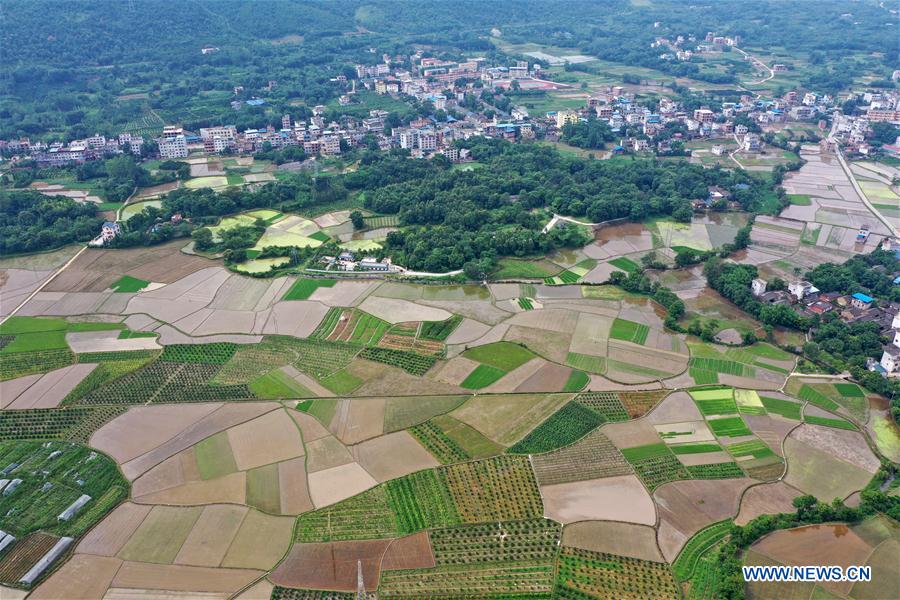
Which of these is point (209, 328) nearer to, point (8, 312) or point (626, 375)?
point (8, 312)

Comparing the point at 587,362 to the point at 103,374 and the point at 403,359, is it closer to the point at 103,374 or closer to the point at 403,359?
the point at 403,359

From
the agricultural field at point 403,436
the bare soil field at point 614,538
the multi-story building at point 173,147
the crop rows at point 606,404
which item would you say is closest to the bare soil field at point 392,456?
the agricultural field at point 403,436

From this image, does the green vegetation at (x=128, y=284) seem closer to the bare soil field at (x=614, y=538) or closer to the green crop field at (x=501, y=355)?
the green crop field at (x=501, y=355)

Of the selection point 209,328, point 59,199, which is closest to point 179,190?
point 59,199

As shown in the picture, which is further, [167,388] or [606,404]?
[167,388]

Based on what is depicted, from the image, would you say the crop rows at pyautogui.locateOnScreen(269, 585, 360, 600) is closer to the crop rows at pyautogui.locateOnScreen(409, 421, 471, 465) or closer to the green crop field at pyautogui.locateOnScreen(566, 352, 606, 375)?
the crop rows at pyautogui.locateOnScreen(409, 421, 471, 465)

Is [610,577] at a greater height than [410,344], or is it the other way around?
[610,577]

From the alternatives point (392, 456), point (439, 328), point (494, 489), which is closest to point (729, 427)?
point (494, 489)
